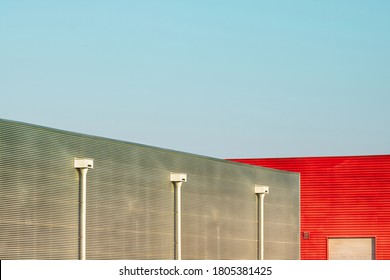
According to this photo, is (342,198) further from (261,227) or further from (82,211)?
(82,211)

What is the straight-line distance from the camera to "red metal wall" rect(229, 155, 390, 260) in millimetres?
62469

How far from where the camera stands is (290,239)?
5353cm

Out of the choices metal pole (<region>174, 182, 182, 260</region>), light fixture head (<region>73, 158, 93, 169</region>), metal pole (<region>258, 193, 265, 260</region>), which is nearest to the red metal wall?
metal pole (<region>258, 193, 265, 260</region>)

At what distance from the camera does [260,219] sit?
5000 centimetres

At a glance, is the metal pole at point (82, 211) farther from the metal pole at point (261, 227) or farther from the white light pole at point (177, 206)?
the metal pole at point (261, 227)

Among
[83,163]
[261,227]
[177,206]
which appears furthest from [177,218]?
[261,227]

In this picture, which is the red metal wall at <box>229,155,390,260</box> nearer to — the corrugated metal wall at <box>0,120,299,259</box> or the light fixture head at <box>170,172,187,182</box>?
the corrugated metal wall at <box>0,120,299,259</box>

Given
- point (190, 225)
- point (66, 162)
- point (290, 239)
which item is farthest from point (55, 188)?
point (290, 239)

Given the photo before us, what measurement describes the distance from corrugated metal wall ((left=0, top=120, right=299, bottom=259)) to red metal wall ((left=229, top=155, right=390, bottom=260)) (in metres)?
9.57

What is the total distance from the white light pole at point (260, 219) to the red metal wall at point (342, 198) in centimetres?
1366

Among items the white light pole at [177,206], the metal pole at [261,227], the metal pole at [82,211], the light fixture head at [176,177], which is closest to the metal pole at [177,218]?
the white light pole at [177,206]
